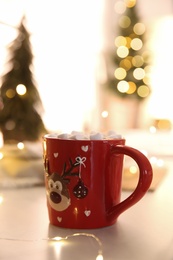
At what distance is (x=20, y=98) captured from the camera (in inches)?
50.8

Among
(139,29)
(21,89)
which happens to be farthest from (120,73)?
(21,89)

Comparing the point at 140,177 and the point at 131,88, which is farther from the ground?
the point at 131,88

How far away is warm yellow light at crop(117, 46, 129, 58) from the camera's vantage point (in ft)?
9.80

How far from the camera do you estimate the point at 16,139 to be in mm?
1255

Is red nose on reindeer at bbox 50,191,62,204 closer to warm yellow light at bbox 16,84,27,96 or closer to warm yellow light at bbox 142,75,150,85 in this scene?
warm yellow light at bbox 16,84,27,96

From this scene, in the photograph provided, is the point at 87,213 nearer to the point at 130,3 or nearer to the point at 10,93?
the point at 10,93

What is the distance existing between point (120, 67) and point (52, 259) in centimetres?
270

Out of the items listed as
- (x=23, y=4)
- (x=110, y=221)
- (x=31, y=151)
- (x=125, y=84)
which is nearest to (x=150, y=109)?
(x=125, y=84)

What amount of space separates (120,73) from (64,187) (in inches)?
101

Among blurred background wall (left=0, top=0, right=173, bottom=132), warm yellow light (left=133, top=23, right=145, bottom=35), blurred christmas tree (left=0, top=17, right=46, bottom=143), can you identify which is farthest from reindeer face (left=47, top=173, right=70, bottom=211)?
warm yellow light (left=133, top=23, right=145, bottom=35)

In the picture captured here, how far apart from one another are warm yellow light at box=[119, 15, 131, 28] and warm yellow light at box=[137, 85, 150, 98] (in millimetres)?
471

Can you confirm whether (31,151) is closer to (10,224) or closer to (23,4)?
(10,224)

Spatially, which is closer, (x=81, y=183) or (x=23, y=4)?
(x=81, y=183)

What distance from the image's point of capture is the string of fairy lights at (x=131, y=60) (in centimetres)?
297
